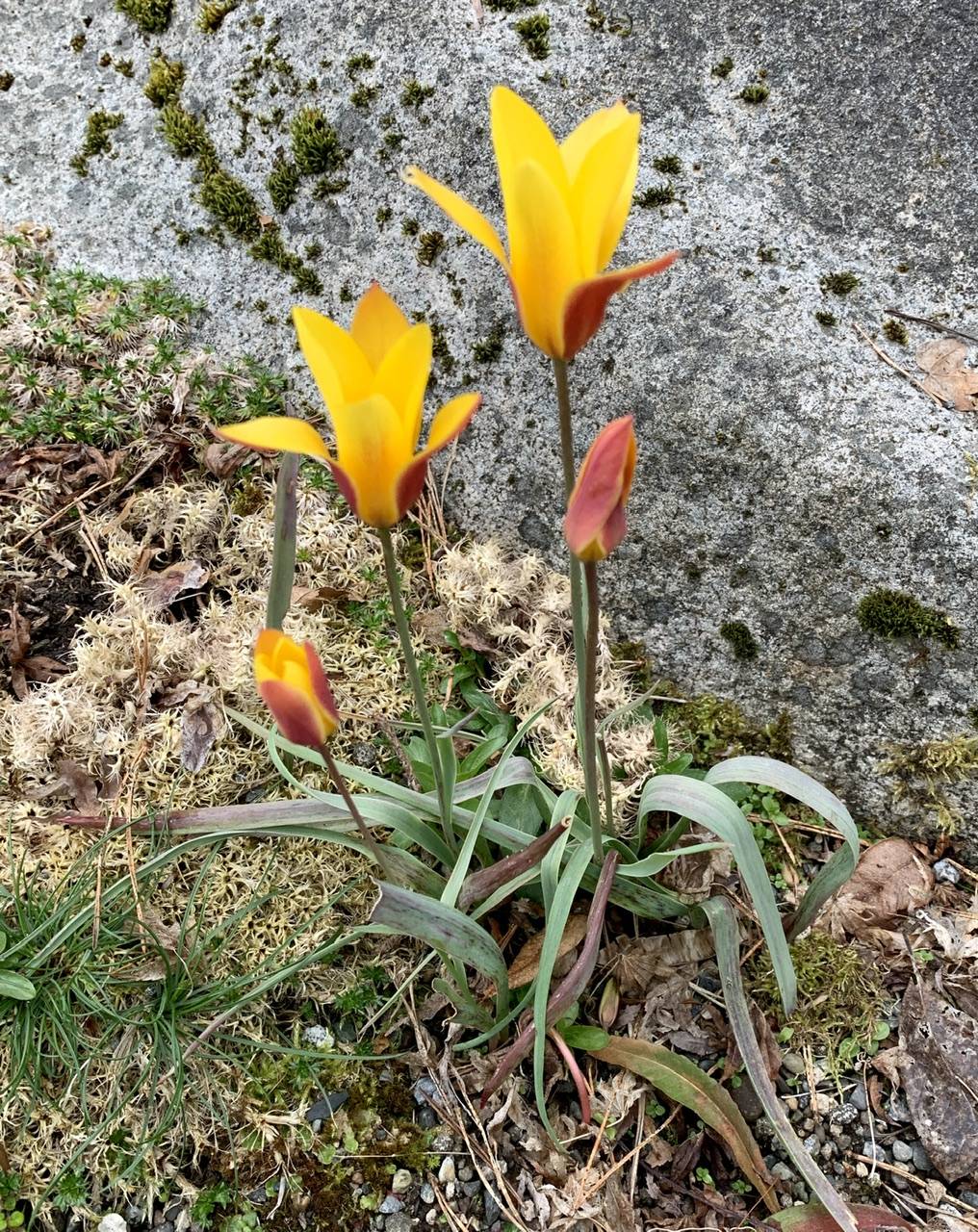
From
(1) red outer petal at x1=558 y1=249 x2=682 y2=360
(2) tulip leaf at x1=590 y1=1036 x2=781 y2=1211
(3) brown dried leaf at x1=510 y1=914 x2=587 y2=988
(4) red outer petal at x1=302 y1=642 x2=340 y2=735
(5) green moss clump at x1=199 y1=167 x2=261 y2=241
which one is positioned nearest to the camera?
(1) red outer petal at x1=558 y1=249 x2=682 y2=360

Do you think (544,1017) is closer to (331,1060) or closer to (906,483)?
(331,1060)

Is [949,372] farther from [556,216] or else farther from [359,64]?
[359,64]

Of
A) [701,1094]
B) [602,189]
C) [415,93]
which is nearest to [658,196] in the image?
[415,93]

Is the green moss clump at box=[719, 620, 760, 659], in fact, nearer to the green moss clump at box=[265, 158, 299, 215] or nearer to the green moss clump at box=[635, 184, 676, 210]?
the green moss clump at box=[635, 184, 676, 210]

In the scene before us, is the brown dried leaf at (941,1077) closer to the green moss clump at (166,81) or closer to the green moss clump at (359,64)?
the green moss clump at (359,64)

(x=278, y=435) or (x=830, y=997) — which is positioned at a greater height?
(x=278, y=435)

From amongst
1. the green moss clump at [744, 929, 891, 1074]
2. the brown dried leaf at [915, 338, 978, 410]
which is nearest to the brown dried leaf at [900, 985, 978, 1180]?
the green moss clump at [744, 929, 891, 1074]
